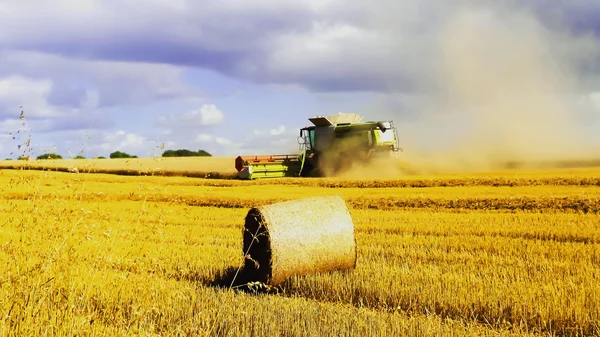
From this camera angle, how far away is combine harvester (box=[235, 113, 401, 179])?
86.6 ft

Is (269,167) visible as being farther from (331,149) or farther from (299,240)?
(299,240)

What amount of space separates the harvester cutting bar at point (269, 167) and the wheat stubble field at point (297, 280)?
48.7 ft

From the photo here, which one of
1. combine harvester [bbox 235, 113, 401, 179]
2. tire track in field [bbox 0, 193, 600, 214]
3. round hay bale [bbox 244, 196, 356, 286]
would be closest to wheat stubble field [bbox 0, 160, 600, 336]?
round hay bale [bbox 244, 196, 356, 286]

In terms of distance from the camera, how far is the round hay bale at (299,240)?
753 cm

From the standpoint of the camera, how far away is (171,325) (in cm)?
567

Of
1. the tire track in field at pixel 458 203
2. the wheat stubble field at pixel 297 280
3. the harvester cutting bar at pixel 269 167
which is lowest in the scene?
the wheat stubble field at pixel 297 280

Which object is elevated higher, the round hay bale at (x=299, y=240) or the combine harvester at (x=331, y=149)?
the combine harvester at (x=331, y=149)

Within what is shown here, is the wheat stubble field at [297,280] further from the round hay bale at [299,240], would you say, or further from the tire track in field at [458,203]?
the tire track in field at [458,203]

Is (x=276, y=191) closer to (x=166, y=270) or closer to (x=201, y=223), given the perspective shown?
(x=201, y=223)

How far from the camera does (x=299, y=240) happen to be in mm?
7742

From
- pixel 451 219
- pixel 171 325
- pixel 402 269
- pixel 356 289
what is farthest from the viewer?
pixel 451 219

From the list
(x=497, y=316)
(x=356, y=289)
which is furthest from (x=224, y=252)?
(x=497, y=316)

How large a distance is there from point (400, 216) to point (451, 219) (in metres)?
1.19

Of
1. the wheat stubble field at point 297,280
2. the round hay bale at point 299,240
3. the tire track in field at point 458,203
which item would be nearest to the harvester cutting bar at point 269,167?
the tire track in field at point 458,203
